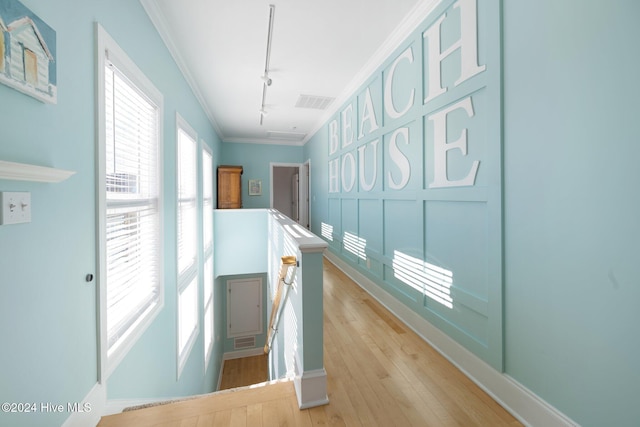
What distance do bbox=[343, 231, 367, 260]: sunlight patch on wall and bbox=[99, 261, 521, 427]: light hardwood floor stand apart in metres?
1.41

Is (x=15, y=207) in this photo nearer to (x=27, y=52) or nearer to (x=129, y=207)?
(x=27, y=52)

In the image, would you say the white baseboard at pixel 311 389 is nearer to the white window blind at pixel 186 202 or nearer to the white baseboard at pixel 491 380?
the white baseboard at pixel 491 380

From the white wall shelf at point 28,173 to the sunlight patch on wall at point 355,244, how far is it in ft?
9.64

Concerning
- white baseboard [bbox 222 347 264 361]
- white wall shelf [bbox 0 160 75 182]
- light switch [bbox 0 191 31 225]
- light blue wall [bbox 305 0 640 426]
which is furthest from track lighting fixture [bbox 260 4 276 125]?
white baseboard [bbox 222 347 264 361]

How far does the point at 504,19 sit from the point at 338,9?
1.38 metres

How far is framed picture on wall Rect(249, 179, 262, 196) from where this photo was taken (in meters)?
7.44

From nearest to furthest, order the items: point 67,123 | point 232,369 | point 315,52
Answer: point 67,123 → point 315,52 → point 232,369

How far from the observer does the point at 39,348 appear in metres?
1.05

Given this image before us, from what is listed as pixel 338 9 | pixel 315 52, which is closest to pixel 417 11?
pixel 338 9

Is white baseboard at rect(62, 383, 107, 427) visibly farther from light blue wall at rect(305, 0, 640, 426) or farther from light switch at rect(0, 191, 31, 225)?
light blue wall at rect(305, 0, 640, 426)

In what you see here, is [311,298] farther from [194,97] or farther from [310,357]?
[194,97]

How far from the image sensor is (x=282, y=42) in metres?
2.86

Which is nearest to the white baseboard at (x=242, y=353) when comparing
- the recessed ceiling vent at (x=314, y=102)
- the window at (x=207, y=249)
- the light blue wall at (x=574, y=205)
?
the window at (x=207, y=249)

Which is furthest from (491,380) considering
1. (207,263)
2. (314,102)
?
(207,263)
